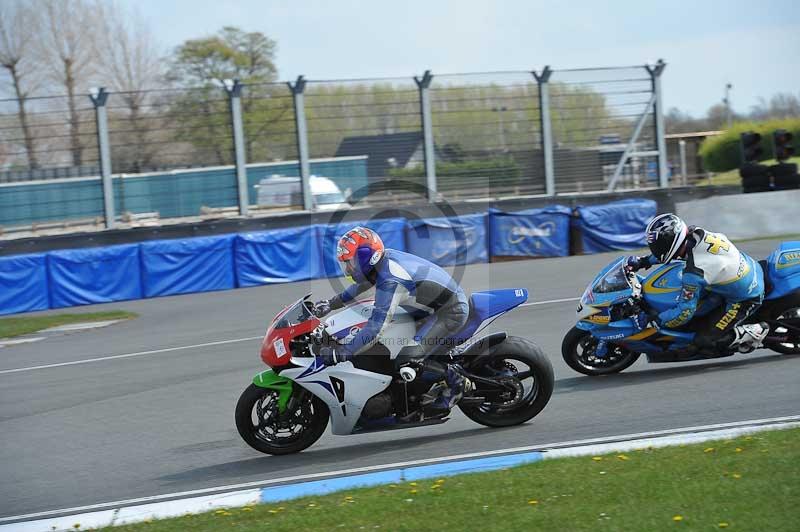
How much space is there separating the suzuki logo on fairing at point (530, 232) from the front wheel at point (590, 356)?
43.8ft

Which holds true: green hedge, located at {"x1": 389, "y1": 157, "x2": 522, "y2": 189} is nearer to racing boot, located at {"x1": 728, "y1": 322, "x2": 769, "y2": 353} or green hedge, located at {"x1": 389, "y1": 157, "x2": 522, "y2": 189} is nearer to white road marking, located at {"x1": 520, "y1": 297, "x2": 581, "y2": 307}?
white road marking, located at {"x1": 520, "y1": 297, "x2": 581, "y2": 307}

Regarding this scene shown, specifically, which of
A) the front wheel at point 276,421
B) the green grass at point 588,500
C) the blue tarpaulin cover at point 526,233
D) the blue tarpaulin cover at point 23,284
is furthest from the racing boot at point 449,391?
the blue tarpaulin cover at point 526,233

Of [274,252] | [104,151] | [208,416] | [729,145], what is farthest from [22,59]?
[729,145]

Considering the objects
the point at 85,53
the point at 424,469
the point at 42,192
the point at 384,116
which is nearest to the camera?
the point at 424,469

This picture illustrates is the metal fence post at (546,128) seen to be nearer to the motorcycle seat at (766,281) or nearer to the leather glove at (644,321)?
the motorcycle seat at (766,281)

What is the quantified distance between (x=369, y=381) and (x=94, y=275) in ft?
49.2

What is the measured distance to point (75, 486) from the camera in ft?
23.5

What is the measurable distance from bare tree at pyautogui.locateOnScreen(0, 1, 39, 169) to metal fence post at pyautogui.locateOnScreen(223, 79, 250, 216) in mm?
5116

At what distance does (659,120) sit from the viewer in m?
29.5

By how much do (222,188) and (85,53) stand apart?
10560mm

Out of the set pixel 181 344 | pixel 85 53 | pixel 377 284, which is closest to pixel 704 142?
pixel 85 53

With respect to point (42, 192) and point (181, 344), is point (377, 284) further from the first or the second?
point (42, 192)

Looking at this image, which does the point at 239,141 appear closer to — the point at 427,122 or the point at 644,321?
the point at 427,122

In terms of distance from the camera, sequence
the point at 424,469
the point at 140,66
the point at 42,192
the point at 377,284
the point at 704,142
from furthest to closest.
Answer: the point at 704,142
the point at 140,66
the point at 42,192
the point at 377,284
the point at 424,469
